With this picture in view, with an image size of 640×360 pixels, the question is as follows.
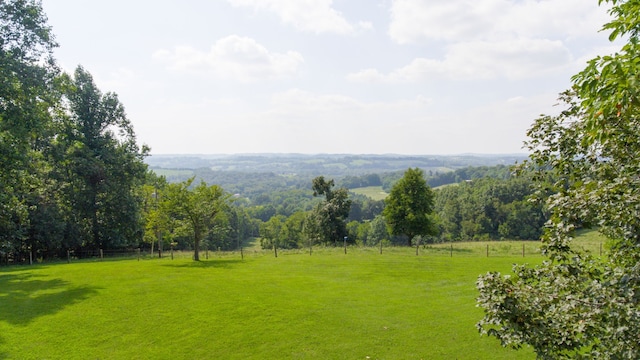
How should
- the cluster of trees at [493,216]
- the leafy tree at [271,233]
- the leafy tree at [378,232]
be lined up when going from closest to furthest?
1. the cluster of trees at [493,216]
2. the leafy tree at [378,232]
3. the leafy tree at [271,233]

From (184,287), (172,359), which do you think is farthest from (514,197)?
(172,359)

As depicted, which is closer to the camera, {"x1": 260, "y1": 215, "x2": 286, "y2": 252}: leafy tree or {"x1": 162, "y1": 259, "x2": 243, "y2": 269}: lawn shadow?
{"x1": 162, "y1": 259, "x2": 243, "y2": 269}: lawn shadow

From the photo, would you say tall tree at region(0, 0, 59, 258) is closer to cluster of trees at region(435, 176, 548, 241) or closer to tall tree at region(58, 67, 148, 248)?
tall tree at region(58, 67, 148, 248)

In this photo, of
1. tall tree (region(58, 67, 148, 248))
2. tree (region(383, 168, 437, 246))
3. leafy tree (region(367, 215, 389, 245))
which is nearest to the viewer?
tall tree (region(58, 67, 148, 248))

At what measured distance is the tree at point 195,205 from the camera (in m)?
35.5

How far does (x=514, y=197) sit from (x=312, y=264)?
8682 centimetres

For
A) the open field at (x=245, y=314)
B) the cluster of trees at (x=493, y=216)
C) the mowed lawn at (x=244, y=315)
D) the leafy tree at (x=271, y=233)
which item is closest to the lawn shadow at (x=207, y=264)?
the open field at (x=245, y=314)

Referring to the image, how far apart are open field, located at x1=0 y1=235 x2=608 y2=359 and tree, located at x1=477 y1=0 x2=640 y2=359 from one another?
27.8ft

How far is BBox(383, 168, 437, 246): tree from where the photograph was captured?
48875 millimetres

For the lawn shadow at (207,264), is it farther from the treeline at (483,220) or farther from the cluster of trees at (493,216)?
the cluster of trees at (493,216)

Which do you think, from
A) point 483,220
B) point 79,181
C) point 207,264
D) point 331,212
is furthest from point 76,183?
point 483,220

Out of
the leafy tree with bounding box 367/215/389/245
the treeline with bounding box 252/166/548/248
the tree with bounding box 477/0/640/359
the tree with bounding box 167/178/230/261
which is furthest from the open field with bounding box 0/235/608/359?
the leafy tree with bounding box 367/215/389/245

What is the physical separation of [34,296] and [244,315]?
1256 centimetres

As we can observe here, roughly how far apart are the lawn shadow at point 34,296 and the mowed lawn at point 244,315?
5 cm
